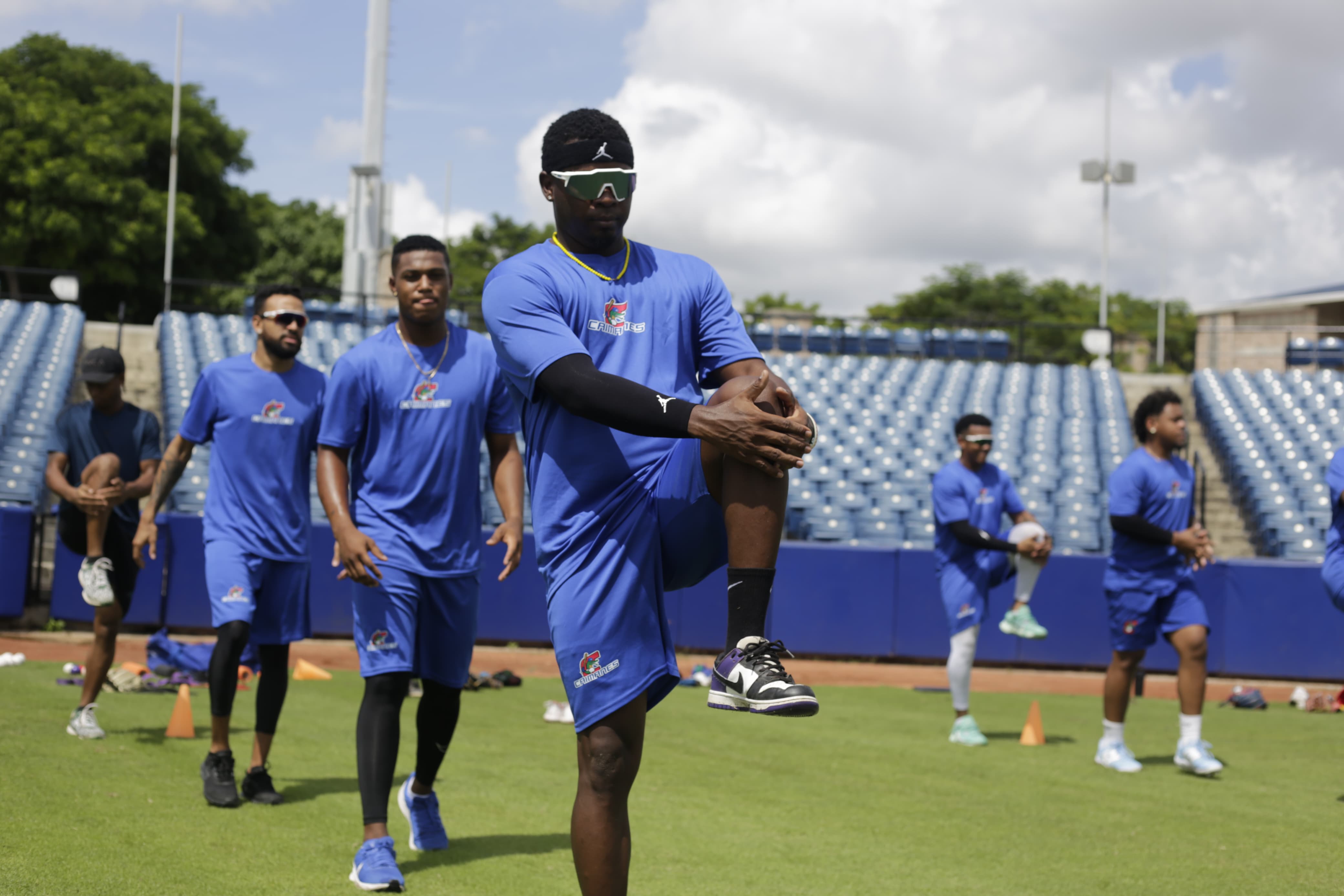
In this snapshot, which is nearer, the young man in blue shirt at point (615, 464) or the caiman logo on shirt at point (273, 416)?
the young man in blue shirt at point (615, 464)

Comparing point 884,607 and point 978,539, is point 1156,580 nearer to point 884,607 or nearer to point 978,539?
point 978,539

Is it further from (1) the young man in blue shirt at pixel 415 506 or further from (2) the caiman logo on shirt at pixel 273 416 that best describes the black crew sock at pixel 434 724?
(2) the caiman logo on shirt at pixel 273 416

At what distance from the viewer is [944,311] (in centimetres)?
8231

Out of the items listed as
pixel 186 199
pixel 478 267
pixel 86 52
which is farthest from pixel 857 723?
pixel 478 267

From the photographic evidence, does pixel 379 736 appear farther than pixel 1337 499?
No

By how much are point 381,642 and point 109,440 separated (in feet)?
11.0

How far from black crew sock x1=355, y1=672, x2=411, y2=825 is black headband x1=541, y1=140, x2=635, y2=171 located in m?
2.37

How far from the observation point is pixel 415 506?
189 inches

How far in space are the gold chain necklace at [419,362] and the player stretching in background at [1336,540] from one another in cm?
467

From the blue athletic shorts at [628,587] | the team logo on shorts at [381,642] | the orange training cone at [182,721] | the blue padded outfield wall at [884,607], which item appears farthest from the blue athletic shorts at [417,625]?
the blue padded outfield wall at [884,607]

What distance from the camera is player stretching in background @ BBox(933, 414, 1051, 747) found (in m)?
8.55

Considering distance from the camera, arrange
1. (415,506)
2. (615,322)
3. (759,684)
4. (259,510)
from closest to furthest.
→ 1. (759,684)
2. (615,322)
3. (415,506)
4. (259,510)

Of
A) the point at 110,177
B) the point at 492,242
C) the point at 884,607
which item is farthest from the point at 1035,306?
the point at 884,607

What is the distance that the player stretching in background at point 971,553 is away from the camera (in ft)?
28.1
